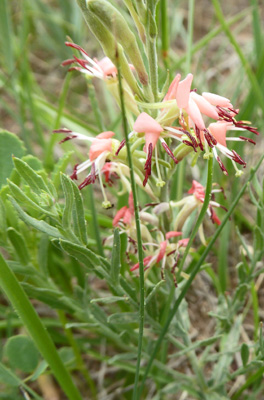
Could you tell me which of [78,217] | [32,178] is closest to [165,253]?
[78,217]

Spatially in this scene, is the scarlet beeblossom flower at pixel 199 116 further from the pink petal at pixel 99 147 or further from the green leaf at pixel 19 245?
the green leaf at pixel 19 245

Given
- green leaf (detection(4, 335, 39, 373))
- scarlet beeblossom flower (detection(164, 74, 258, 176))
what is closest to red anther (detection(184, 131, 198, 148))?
scarlet beeblossom flower (detection(164, 74, 258, 176))

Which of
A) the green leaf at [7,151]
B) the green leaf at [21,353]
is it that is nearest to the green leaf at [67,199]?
the green leaf at [7,151]

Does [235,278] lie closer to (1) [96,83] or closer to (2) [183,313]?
(2) [183,313]

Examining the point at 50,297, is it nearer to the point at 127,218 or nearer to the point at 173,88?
the point at 127,218

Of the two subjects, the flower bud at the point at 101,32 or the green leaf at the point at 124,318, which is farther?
the green leaf at the point at 124,318

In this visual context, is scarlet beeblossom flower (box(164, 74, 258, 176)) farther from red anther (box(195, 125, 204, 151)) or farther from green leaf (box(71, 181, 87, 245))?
green leaf (box(71, 181, 87, 245))

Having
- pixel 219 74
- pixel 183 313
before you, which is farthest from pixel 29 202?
pixel 219 74
